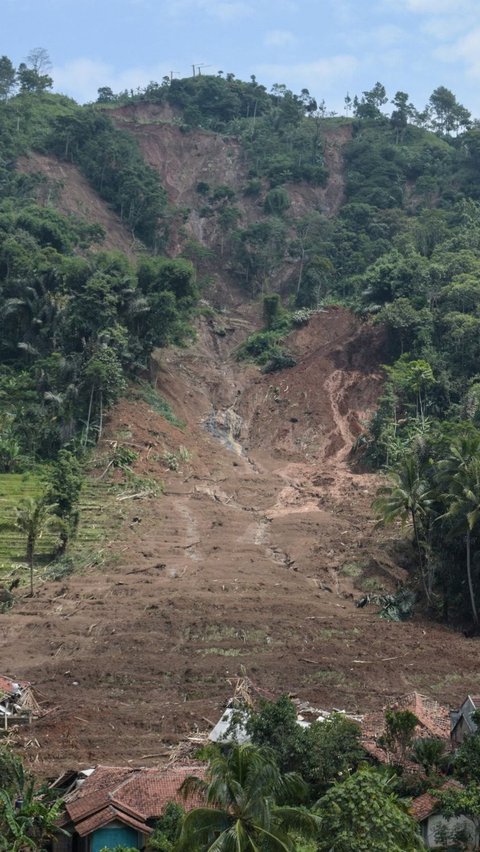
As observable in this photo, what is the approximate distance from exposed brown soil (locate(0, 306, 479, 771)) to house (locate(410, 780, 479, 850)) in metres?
6.96

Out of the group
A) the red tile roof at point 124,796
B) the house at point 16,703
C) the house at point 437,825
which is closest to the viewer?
the house at point 437,825

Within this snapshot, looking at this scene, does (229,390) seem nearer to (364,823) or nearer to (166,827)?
(166,827)

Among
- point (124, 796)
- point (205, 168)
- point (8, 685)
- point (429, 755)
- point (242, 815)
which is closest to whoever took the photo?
point (242, 815)

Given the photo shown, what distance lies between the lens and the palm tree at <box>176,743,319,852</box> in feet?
46.8

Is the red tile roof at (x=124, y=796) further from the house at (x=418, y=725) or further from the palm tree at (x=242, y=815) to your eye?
the palm tree at (x=242, y=815)

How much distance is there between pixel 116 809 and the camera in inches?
811

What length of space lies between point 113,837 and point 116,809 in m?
0.50

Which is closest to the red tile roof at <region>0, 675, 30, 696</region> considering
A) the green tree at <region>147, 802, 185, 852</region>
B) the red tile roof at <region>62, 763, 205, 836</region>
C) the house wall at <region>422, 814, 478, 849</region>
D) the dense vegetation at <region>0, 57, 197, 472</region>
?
the red tile roof at <region>62, 763, 205, 836</region>

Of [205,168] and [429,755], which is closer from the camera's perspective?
[429,755]

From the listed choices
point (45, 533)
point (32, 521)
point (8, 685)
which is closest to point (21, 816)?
point (8, 685)

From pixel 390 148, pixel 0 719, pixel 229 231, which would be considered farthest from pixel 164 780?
pixel 390 148

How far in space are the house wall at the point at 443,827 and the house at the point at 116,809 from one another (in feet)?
14.1

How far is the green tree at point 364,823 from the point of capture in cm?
1552

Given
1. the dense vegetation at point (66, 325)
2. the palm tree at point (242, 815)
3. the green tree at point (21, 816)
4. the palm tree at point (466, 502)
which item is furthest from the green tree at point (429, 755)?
the dense vegetation at point (66, 325)
